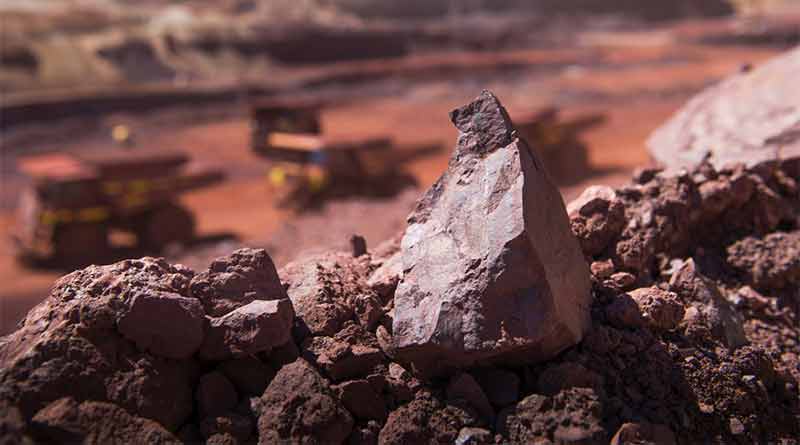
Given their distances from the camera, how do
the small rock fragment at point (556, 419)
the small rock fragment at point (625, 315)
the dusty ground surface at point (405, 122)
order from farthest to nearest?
1. the dusty ground surface at point (405, 122)
2. the small rock fragment at point (625, 315)
3. the small rock fragment at point (556, 419)

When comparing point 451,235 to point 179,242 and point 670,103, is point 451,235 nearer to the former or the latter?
point 179,242

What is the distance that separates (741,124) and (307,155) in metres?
8.45

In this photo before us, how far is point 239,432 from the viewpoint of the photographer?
240cm

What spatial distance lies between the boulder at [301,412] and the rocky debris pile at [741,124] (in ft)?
8.45

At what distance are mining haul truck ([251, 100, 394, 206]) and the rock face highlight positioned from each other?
377 inches

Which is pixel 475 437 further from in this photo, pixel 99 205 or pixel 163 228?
pixel 163 228

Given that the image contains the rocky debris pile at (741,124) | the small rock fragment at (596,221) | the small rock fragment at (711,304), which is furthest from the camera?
the rocky debris pile at (741,124)

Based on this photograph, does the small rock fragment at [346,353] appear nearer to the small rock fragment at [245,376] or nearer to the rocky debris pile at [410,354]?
the rocky debris pile at [410,354]

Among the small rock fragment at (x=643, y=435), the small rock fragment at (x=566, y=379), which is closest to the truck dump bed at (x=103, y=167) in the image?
the small rock fragment at (x=566, y=379)

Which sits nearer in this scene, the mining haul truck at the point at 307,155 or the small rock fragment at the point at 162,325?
the small rock fragment at the point at 162,325

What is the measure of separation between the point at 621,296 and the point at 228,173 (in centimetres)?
1462

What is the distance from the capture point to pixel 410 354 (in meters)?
2.61

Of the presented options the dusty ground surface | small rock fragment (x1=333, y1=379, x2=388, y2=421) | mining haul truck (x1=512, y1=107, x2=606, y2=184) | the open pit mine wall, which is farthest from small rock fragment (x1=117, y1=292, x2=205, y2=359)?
the open pit mine wall

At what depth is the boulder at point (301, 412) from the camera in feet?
7.86
